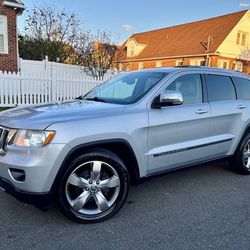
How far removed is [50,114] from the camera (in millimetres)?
3156

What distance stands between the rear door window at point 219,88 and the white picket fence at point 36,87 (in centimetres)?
693

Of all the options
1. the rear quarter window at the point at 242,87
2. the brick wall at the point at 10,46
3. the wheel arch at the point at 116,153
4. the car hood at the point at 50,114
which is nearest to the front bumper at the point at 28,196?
the wheel arch at the point at 116,153

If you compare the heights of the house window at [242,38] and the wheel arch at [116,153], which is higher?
the house window at [242,38]

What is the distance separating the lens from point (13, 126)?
118 inches

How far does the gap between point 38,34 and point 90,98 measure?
17.2m

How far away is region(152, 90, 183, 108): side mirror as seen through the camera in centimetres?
357

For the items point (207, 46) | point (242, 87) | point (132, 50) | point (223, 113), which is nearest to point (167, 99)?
point (223, 113)

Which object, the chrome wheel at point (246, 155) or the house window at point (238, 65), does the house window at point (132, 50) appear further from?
the chrome wheel at point (246, 155)

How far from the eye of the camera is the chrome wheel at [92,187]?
3.15 metres

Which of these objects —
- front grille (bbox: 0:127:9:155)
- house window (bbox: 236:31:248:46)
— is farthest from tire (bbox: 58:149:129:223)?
house window (bbox: 236:31:248:46)

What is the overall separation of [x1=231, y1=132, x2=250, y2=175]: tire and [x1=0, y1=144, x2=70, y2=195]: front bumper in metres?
3.07

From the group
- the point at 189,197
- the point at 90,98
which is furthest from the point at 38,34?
the point at 189,197

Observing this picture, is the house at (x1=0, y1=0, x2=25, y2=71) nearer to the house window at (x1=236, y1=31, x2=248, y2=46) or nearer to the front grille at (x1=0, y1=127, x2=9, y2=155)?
the front grille at (x1=0, y1=127, x2=9, y2=155)

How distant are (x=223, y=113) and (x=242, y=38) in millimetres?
29092
